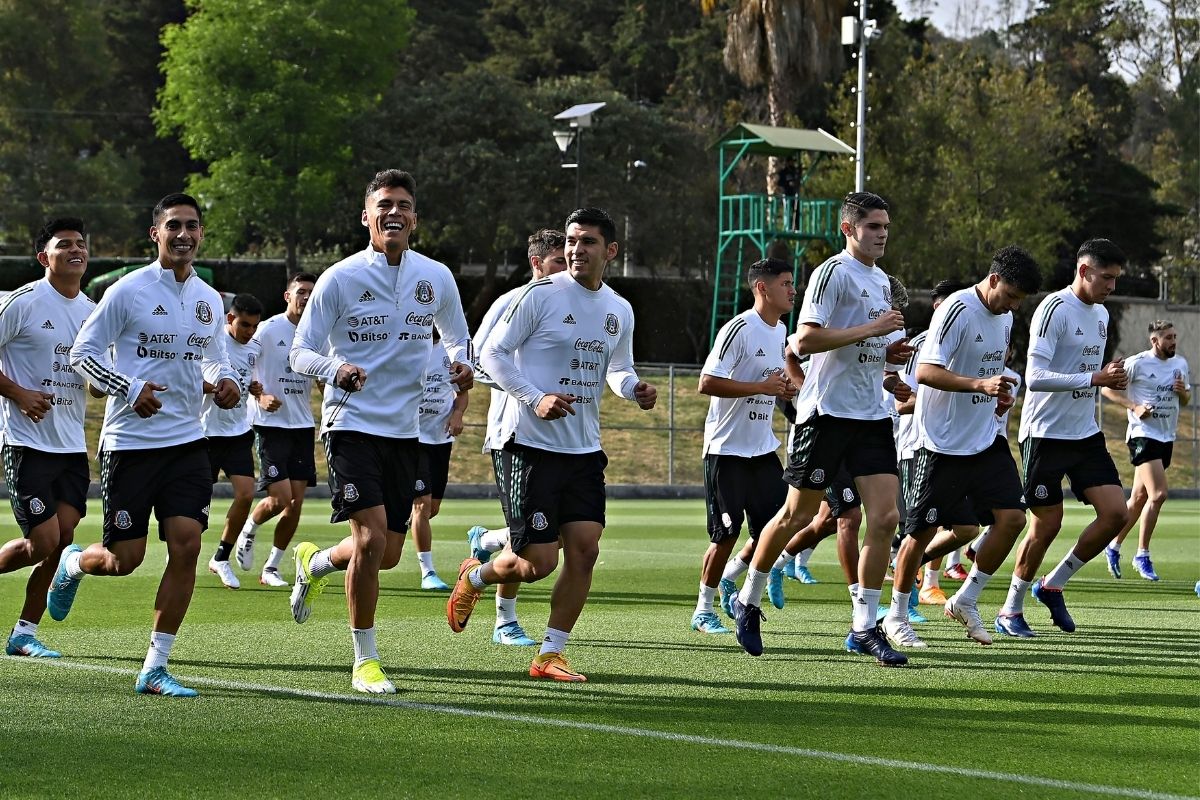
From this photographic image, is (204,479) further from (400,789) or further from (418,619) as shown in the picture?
(418,619)

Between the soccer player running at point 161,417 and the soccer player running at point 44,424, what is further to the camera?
the soccer player running at point 44,424

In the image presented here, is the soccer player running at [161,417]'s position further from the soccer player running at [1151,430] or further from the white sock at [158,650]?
the soccer player running at [1151,430]

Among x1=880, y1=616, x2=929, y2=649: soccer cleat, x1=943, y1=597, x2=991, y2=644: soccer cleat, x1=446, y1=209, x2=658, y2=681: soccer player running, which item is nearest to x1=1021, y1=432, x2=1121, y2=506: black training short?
x1=943, y1=597, x2=991, y2=644: soccer cleat

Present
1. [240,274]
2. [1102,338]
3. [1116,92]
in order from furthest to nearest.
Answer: [1116,92] → [240,274] → [1102,338]

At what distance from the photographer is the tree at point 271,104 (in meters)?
47.8

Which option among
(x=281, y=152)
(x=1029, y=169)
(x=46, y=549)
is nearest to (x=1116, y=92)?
(x=1029, y=169)

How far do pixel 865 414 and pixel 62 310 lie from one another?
4312 millimetres

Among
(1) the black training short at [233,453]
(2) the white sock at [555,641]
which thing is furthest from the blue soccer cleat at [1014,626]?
(1) the black training short at [233,453]

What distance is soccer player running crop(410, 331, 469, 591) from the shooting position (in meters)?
13.2

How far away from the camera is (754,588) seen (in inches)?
394

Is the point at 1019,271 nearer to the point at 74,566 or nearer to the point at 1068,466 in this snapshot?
the point at 1068,466

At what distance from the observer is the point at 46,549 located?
9469 mm

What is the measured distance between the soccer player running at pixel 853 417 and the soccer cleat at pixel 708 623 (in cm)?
117

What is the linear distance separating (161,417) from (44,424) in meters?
1.40
